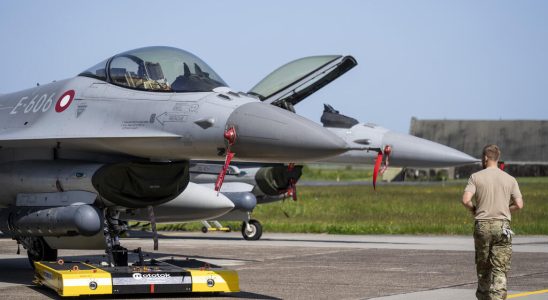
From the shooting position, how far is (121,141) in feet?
38.0

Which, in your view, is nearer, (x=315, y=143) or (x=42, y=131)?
(x=315, y=143)

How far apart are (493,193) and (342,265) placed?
5.81 metres

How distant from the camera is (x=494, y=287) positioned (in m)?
9.16

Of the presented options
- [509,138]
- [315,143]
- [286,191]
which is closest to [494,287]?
[315,143]

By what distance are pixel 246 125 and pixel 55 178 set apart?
2666 millimetres

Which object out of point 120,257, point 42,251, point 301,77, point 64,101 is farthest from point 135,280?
point 301,77

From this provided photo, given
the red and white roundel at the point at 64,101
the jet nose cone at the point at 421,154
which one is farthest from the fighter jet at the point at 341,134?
the red and white roundel at the point at 64,101

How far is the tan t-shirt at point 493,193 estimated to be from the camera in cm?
920

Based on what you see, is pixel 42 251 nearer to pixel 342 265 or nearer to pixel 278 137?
pixel 342 265

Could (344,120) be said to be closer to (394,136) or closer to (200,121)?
(394,136)

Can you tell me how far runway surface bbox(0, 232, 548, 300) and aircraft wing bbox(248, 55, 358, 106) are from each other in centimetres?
283

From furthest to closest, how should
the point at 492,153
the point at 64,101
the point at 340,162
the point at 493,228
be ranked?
1. the point at 340,162
2. the point at 64,101
3. the point at 492,153
4. the point at 493,228

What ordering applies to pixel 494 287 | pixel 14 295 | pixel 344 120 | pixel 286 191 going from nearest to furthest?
pixel 494 287, pixel 14 295, pixel 344 120, pixel 286 191

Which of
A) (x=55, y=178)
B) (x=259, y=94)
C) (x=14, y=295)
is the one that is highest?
(x=259, y=94)
